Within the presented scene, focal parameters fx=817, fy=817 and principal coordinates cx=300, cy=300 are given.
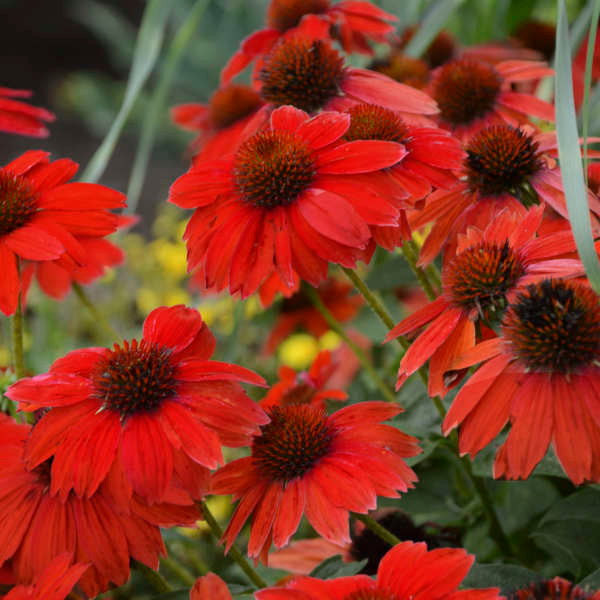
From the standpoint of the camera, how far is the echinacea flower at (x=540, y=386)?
1.35 ft

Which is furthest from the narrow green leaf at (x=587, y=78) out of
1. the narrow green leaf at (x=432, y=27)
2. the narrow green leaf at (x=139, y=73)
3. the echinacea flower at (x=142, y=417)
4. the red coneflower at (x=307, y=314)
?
the red coneflower at (x=307, y=314)

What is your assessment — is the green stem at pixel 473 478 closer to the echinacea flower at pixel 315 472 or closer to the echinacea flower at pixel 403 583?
the echinacea flower at pixel 315 472

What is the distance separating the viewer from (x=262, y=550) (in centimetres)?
50

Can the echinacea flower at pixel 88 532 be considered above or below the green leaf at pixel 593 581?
below

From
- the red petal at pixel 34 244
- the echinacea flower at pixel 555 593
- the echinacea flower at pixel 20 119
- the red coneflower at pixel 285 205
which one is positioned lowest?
the echinacea flower at pixel 555 593

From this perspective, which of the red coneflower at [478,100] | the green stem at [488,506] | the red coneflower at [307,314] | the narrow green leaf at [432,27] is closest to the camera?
the green stem at [488,506]

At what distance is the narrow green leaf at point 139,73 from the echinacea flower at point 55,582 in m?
0.45

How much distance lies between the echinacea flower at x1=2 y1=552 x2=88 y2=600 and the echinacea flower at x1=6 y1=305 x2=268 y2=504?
4 cm

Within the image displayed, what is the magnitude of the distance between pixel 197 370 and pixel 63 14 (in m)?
5.16

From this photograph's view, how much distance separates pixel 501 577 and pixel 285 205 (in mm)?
264

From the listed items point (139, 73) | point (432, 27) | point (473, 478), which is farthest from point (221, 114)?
point (473, 478)

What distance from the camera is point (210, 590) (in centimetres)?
43

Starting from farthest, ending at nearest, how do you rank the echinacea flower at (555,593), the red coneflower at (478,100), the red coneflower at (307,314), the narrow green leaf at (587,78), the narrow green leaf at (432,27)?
the red coneflower at (307,314) → the narrow green leaf at (432,27) → the red coneflower at (478,100) → the narrow green leaf at (587,78) → the echinacea flower at (555,593)

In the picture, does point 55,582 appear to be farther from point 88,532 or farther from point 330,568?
point 330,568
